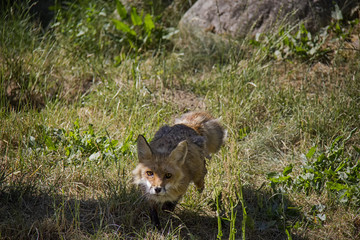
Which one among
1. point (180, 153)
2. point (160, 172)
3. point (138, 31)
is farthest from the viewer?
point (138, 31)

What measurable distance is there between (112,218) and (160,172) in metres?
0.75

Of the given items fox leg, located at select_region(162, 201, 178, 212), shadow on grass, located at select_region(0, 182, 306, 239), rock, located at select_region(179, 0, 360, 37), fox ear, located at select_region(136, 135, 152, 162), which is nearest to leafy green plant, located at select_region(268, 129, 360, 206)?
shadow on grass, located at select_region(0, 182, 306, 239)

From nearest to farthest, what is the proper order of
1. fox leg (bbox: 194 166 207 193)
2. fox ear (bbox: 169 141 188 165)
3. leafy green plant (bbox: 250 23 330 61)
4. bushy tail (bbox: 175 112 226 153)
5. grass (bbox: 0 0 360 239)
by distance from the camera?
1. fox ear (bbox: 169 141 188 165)
2. grass (bbox: 0 0 360 239)
3. fox leg (bbox: 194 166 207 193)
4. bushy tail (bbox: 175 112 226 153)
5. leafy green plant (bbox: 250 23 330 61)

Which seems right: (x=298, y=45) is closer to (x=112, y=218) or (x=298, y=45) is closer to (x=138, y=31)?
(x=138, y=31)

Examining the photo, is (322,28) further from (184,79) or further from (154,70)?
(154,70)

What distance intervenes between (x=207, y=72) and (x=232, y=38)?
0.88 m

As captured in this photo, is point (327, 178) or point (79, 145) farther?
point (79, 145)

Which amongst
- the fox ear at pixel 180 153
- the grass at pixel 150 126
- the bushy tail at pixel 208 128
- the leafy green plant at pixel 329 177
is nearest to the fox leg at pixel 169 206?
the grass at pixel 150 126

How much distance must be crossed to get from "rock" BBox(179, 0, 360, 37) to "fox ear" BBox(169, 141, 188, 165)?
12.2ft

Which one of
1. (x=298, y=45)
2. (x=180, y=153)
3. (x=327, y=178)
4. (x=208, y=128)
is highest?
(x=180, y=153)

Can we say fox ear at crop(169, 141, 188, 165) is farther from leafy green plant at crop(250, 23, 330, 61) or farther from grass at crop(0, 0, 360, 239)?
leafy green plant at crop(250, 23, 330, 61)

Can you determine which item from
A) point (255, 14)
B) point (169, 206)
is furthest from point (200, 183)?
point (255, 14)

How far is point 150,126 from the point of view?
5547 millimetres

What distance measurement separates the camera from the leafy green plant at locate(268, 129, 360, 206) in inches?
181
